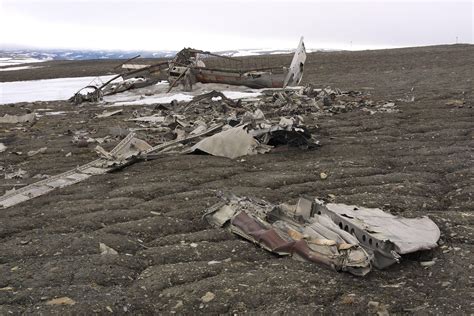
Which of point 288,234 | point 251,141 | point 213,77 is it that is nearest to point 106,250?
point 288,234

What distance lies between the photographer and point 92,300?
3639mm

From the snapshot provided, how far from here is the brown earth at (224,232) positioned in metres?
3.62

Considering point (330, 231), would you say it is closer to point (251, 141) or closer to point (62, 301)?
point (62, 301)

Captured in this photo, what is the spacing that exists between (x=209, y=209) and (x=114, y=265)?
1403 mm

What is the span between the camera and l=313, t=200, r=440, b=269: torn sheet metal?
13.1 ft

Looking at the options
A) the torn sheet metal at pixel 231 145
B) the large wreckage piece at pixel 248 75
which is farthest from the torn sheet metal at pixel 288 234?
the large wreckage piece at pixel 248 75

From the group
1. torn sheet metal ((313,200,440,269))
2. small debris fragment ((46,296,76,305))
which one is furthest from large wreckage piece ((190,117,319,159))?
small debris fragment ((46,296,76,305))

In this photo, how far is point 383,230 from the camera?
14.5 feet

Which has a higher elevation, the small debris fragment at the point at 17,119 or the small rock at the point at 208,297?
the small debris fragment at the point at 17,119

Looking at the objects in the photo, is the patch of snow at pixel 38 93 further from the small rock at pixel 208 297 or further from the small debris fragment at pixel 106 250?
the small rock at pixel 208 297

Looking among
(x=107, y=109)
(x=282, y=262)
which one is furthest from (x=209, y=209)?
(x=107, y=109)

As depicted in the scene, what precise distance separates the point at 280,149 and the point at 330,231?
394 cm

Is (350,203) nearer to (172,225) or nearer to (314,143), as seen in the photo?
(172,225)

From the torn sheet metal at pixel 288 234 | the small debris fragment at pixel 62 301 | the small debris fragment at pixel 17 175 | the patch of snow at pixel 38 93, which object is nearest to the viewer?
the small debris fragment at pixel 62 301
